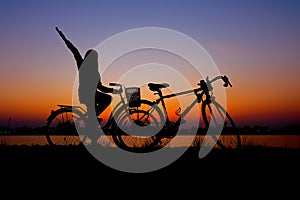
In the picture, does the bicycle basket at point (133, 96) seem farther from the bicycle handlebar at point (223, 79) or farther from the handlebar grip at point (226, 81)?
the handlebar grip at point (226, 81)

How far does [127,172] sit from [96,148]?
2629 millimetres

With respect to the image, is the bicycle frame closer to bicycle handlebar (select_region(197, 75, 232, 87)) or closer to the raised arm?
bicycle handlebar (select_region(197, 75, 232, 87))

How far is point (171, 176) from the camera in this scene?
6.62 metres

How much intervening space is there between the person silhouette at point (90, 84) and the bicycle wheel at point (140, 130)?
86 cm

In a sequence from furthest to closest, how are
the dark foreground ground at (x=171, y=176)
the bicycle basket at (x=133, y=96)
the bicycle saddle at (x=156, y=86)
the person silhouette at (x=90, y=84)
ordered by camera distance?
the bicycle basket at (x=133, y=96) < the bicycle saddle at (x=156, y=86) < the person silhouette at (x=90, y=84) < the dark foreground ground at (x=171, y=176)

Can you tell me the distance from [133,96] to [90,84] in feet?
4.50

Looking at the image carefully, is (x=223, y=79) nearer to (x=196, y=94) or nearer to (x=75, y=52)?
(x=196, y=94)

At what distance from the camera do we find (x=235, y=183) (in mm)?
6012

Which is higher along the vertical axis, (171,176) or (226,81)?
(226,81)

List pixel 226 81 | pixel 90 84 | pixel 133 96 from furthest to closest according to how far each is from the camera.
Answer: pixel 133 96
pixel 226 81
pixel 90 84

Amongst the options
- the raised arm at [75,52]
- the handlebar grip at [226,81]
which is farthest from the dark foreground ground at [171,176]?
the raised arm at [75,52]

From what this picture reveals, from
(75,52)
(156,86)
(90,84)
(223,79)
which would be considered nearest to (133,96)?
(156,86)

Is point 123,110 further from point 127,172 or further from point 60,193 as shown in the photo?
point 60,193

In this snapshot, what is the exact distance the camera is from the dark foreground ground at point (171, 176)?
566cm
